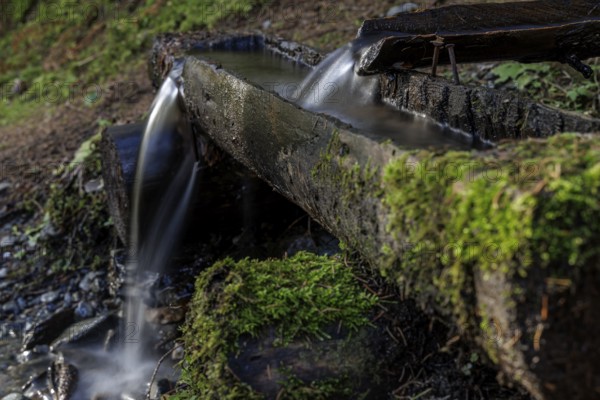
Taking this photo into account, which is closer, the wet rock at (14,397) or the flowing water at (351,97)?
the flowing water at (351,97)

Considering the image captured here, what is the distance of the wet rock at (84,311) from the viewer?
4.96 meters

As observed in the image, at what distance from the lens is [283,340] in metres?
2.57

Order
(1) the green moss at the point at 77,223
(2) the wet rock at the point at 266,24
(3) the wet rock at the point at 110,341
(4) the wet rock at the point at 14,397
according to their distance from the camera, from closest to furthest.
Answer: (4) the wet rock at the point at 14,397
(3) the wet rock at the point at 110,341
(1) the green moss at the point at 77,223
(2) the wet rock at the point at 266,24

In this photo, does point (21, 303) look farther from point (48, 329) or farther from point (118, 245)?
point (118, 245)

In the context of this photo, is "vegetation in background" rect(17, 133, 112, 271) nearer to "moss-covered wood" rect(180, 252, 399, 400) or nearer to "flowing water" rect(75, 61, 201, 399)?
"flowing water" rect(75, 61, 201, 399)

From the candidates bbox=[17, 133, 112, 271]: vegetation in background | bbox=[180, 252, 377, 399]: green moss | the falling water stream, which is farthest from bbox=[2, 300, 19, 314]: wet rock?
bbox=[180, 252, 377, 399]: green moss

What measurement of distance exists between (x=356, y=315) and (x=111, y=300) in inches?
114

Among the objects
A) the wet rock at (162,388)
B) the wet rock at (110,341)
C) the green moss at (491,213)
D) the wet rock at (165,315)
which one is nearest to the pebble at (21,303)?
the wet rock at (110,341)

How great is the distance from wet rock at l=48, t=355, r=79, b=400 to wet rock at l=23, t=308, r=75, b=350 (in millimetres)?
462

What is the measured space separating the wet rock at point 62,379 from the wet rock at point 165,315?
2.09ft

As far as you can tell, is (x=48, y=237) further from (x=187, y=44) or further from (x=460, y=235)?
(x=460, y=235)

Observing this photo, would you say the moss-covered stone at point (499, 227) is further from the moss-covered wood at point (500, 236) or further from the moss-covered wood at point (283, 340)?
the moss-covered wood at point (283, 340)

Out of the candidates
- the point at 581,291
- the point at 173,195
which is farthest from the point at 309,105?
the point at 581,291

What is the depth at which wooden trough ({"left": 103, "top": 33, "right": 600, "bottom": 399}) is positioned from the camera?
6.12 feet
